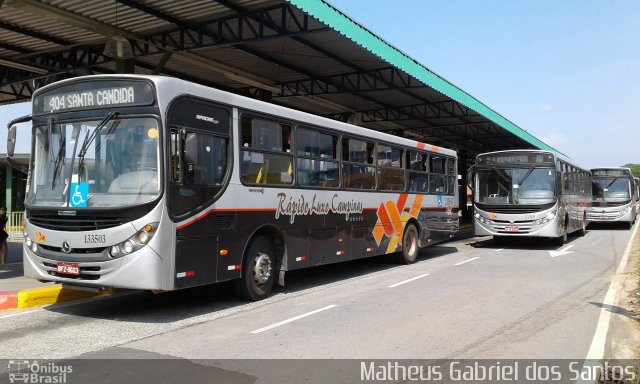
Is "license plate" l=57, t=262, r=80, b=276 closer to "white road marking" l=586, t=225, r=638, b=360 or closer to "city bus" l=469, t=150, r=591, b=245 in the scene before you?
"white road marking" l=586, t=225, r=638, b=360

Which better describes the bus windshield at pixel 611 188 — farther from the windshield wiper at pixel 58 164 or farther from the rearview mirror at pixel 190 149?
the windshield wiper at pixel 58 164

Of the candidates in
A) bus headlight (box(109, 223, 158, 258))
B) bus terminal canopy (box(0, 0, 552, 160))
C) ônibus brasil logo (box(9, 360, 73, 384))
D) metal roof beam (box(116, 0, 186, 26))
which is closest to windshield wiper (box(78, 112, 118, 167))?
bus headlight (box(109, 223, 158, 258))

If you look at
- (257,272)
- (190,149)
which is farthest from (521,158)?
(190,149)

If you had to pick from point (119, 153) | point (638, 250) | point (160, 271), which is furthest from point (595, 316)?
point (638, 250)

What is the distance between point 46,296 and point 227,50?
28.2 feet

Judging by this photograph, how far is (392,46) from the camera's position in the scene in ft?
47.0

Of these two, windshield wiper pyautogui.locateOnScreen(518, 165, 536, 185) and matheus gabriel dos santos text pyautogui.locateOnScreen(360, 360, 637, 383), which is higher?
windshield wiper pyautogui.locateOnScreen(518, 165, 536, 185)

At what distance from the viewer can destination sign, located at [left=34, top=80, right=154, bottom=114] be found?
6.84m

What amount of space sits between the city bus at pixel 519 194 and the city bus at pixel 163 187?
29.8 ft

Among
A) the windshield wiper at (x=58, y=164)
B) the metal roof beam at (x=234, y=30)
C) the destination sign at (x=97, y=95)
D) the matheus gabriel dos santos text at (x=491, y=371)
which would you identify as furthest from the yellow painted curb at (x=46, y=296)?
the metal roof beam at (x=234, y=30)

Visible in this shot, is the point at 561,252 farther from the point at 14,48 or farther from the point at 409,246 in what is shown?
the point at 14,48

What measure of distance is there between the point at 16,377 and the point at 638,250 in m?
17.1

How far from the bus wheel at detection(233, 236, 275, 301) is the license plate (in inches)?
95.0

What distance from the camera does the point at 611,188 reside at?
27750mm
